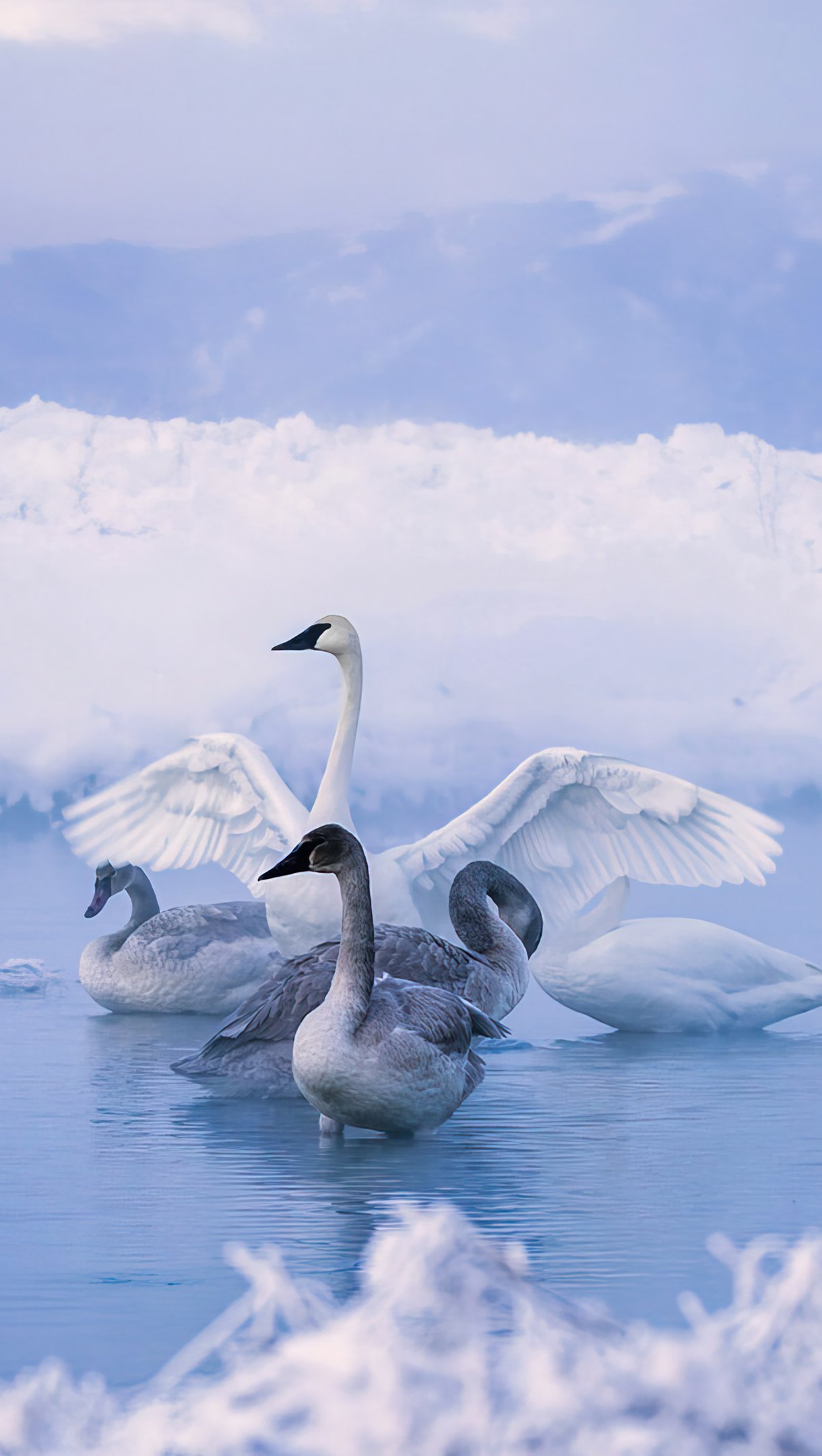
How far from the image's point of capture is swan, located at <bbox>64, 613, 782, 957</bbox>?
9.23 m

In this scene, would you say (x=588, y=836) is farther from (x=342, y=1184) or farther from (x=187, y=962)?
(x=342, y=1184)

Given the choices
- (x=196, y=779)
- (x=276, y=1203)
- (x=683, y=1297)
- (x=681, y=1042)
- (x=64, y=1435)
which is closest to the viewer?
(x=64, y=1435)

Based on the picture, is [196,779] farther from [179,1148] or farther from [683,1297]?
[683,1297]

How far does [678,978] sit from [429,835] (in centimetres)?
156

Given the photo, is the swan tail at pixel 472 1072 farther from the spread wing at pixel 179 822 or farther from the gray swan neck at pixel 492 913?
the spread wing at pixel 179 822

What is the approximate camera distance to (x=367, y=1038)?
568cm

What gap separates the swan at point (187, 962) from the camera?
971 cm

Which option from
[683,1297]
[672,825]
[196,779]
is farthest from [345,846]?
[196,779]

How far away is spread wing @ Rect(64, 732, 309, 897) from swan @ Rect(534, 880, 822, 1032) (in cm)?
259

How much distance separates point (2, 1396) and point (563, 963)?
540 cm

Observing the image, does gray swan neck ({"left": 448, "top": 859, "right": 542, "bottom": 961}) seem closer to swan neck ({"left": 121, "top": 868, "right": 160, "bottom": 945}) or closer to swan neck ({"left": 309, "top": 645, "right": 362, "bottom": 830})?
swan neck ({"left": 309, "top": 645, "right": 362, "bottom": 830})

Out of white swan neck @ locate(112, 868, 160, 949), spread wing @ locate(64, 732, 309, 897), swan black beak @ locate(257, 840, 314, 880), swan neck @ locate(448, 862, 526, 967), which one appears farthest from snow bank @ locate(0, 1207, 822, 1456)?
white swan neck @ locate(112, 868, 160, 949)

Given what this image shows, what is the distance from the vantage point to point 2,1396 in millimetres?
3410

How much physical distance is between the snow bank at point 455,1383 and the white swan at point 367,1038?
170 centimetres
